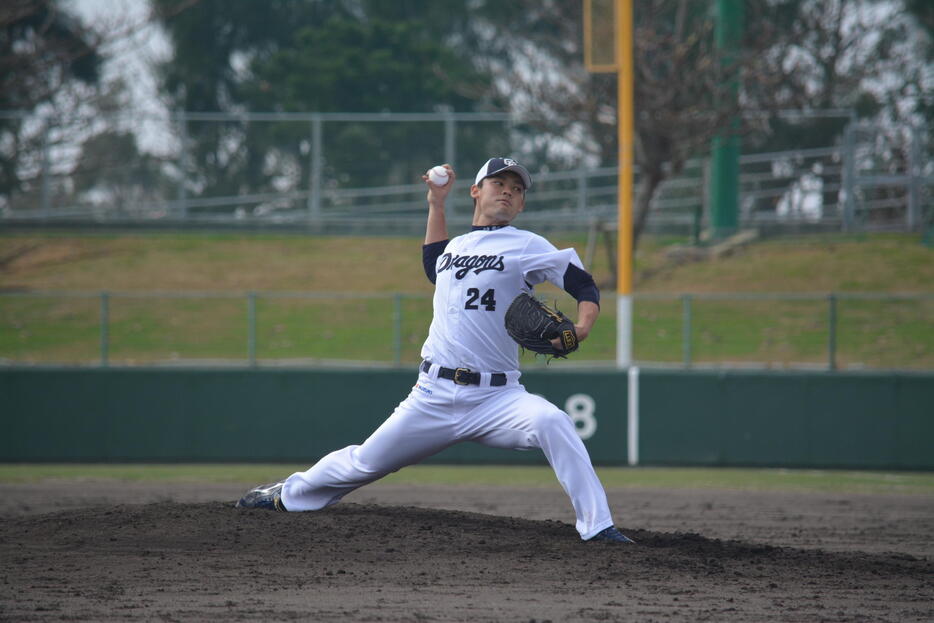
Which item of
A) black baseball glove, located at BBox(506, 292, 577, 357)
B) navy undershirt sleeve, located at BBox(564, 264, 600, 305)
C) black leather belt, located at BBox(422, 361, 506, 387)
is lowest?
black leather belt, located at BBox(422, 361, 506, 387)

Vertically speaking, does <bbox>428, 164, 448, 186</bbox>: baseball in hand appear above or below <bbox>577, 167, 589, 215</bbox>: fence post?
below

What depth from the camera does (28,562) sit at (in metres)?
5.56

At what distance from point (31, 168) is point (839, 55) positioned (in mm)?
20672

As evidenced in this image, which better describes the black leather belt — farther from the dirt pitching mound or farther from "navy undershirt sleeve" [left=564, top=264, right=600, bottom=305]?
the dirt pitching mound

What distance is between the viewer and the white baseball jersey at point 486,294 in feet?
18.3

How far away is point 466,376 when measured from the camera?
5559 millimetres

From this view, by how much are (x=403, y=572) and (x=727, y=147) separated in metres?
18.7

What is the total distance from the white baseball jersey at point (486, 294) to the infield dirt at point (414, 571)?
1.05m

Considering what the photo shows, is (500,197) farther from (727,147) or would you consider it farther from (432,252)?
(727,147)

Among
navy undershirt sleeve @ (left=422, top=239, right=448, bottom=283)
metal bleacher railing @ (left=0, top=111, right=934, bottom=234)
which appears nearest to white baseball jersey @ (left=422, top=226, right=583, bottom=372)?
navy undershirt sleeve @ (left=422, top=239, right=448, bottom=283)

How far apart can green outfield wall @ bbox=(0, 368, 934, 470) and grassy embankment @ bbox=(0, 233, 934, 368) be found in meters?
1.26

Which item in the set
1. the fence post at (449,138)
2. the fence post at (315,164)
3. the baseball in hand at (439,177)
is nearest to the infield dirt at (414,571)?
the baseball in hand at (439,177)

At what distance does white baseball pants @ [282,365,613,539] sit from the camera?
18.0ft

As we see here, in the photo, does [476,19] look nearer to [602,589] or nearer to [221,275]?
[221,275]
